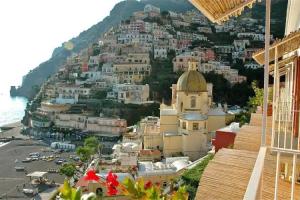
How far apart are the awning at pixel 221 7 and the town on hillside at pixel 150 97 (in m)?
11.3

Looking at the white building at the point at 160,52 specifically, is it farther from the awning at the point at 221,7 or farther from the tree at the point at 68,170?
the awning at the point at 221,7

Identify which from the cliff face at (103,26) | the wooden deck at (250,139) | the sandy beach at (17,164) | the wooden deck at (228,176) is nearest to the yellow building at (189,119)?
the sandy beach at (17,164)

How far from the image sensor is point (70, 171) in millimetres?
24250

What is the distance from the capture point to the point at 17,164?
32.4 metres

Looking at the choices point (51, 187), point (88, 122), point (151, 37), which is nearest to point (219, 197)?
point (51, 187)

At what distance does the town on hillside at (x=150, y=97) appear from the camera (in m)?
23.3

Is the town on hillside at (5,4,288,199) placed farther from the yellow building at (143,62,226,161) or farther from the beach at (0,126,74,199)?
the beach at (0,126,74,199)

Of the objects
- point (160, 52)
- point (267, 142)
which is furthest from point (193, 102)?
point (160, 52)

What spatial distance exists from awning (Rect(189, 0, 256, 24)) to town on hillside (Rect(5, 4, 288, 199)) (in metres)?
11.3

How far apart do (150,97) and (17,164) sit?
18.9 metres

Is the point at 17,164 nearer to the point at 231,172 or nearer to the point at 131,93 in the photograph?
the point at 131,93

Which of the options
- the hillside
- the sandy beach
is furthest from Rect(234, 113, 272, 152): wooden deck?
the hillside

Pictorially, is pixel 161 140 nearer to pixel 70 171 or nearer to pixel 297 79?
pixel 70 171

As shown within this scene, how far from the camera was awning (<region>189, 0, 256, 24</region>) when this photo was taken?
2428 mm
